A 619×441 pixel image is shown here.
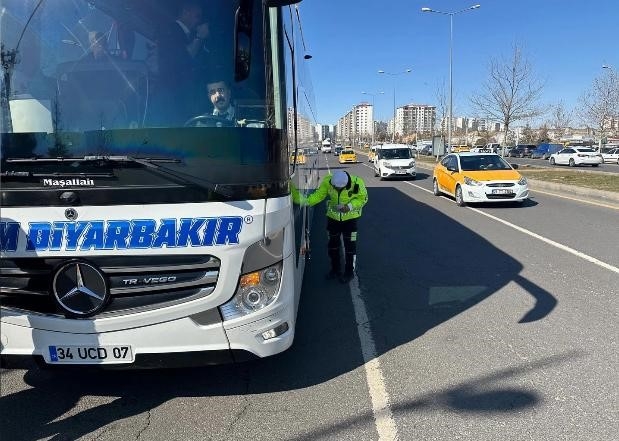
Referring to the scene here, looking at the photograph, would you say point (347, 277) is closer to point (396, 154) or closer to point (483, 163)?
point (483, 163)

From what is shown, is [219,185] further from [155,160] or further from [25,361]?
[25,361]

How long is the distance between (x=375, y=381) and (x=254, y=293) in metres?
1.25

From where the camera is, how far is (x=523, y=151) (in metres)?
59.0

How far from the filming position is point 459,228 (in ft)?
33.1

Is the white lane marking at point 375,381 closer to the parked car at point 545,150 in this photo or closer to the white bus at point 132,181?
the white bus at point 132,181

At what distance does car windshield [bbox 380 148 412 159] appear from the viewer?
25.3 meters

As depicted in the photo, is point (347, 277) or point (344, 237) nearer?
point (344, 237)

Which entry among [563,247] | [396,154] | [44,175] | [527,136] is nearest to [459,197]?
[563,247]

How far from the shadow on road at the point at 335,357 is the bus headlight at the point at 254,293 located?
82cm

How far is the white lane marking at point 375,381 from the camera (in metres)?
3.02

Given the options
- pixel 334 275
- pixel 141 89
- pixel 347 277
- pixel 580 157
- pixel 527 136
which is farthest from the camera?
pixel 527 136

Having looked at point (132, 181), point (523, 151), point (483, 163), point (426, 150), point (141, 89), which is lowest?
point (483, 163)

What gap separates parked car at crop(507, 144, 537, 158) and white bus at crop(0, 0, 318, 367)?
6154cm

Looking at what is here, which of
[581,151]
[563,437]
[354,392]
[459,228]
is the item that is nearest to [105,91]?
[354,392]
